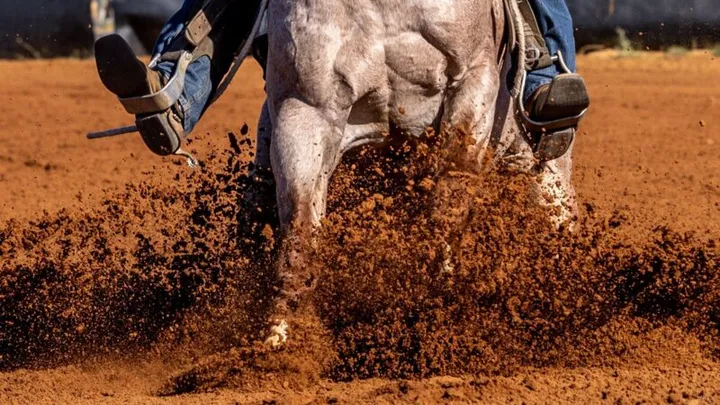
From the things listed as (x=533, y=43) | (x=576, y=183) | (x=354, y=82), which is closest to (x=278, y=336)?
(x=354, y=82)

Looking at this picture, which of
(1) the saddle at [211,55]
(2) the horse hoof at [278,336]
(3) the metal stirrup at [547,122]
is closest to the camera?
(2) the horse hoof at [278,336]

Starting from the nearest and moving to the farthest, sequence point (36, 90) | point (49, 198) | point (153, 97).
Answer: point (153, 97) < point (49, 198) < point (36, 90)

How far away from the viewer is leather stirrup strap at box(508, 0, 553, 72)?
481cm

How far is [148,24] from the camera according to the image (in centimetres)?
1494

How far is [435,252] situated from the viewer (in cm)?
443

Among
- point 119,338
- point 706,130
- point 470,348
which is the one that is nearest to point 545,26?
point 470,348

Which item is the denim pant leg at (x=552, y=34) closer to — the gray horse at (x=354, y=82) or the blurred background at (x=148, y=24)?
the gray horse at (x=354, y=82)

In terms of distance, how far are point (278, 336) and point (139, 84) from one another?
43.7 inches

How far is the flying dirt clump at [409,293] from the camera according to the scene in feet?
14.4

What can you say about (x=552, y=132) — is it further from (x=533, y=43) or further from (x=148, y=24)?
(x=148, y=24)

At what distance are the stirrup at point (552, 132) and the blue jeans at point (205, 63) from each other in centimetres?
7

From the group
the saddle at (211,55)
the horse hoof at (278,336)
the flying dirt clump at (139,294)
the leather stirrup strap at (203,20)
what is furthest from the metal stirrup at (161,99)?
the horse hoof at (278,336)

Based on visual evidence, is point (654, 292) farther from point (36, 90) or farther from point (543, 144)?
point (36, 90)

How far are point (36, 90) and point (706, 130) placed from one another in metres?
7.03
